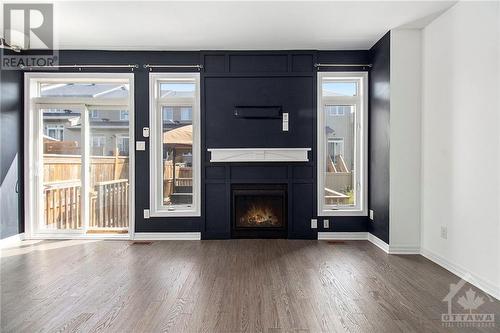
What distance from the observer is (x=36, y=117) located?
5.18 m

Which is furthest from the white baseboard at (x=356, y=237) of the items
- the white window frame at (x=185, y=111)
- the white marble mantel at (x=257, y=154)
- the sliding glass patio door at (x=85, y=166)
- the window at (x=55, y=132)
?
the window at (x=55, y=132)

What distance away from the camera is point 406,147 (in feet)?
14.1

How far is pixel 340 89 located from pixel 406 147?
142cm

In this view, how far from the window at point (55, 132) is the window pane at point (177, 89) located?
64.2 inches

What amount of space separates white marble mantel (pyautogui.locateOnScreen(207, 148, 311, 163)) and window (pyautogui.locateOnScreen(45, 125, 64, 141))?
2303mm

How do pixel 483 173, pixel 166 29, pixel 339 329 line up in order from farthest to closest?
pixel 166 29
pixel 483 173
pixel 339 329

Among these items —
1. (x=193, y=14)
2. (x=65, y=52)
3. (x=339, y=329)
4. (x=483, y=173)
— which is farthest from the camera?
(x=65, y=52)

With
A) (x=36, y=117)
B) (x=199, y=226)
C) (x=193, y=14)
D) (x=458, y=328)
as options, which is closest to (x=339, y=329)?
(x=458, y=328)

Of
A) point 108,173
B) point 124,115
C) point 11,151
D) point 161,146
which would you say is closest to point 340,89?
point 161,146

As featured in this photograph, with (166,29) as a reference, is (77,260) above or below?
below

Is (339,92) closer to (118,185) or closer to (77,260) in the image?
(118,185)

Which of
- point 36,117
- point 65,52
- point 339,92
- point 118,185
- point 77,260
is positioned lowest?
point 77,260

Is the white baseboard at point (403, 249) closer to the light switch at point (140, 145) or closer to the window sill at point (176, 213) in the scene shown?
the window sill at point (176, 213)

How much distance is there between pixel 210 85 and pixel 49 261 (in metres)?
3.08
